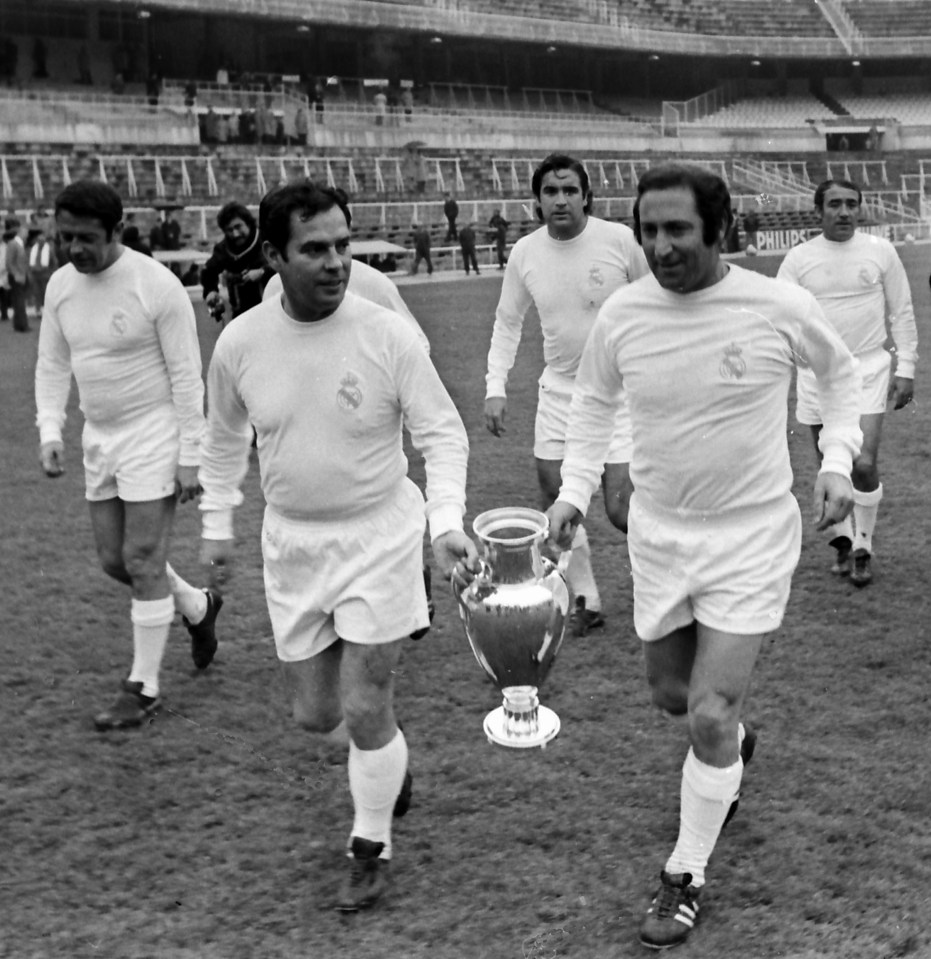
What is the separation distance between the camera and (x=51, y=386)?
5230 millimetres

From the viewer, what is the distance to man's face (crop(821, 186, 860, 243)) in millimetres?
6180

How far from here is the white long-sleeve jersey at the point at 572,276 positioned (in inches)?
221

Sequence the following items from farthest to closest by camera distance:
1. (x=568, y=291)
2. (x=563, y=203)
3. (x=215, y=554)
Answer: (x=568, y=291)
(x=563, y=203)
(x=215, y=554)

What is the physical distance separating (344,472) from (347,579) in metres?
0.31

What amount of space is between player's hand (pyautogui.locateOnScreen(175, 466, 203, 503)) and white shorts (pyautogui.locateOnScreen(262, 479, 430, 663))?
1.12m

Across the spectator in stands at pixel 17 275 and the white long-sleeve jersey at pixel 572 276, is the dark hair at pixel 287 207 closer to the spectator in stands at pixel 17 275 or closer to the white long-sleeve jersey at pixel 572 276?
the white long-sleeve jersey at pixel 572 276

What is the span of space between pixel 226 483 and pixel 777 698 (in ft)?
8.06

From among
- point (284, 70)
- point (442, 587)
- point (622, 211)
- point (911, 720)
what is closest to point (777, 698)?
point (911, 720)

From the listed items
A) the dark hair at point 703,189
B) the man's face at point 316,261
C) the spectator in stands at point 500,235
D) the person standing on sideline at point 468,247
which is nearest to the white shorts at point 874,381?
the dark hair at point 703,189

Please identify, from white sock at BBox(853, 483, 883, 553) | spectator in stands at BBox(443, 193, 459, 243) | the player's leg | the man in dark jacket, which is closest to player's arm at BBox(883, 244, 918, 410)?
the player's leg

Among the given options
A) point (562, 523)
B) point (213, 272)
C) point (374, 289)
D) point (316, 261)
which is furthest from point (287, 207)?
point (213, 272)

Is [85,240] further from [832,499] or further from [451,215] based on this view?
[451,215]

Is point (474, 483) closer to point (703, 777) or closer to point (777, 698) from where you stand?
point (777, 698)

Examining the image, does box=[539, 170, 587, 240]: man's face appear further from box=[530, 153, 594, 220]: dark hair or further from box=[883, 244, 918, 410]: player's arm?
box=[883, 244, 918, 410]: player's arm
